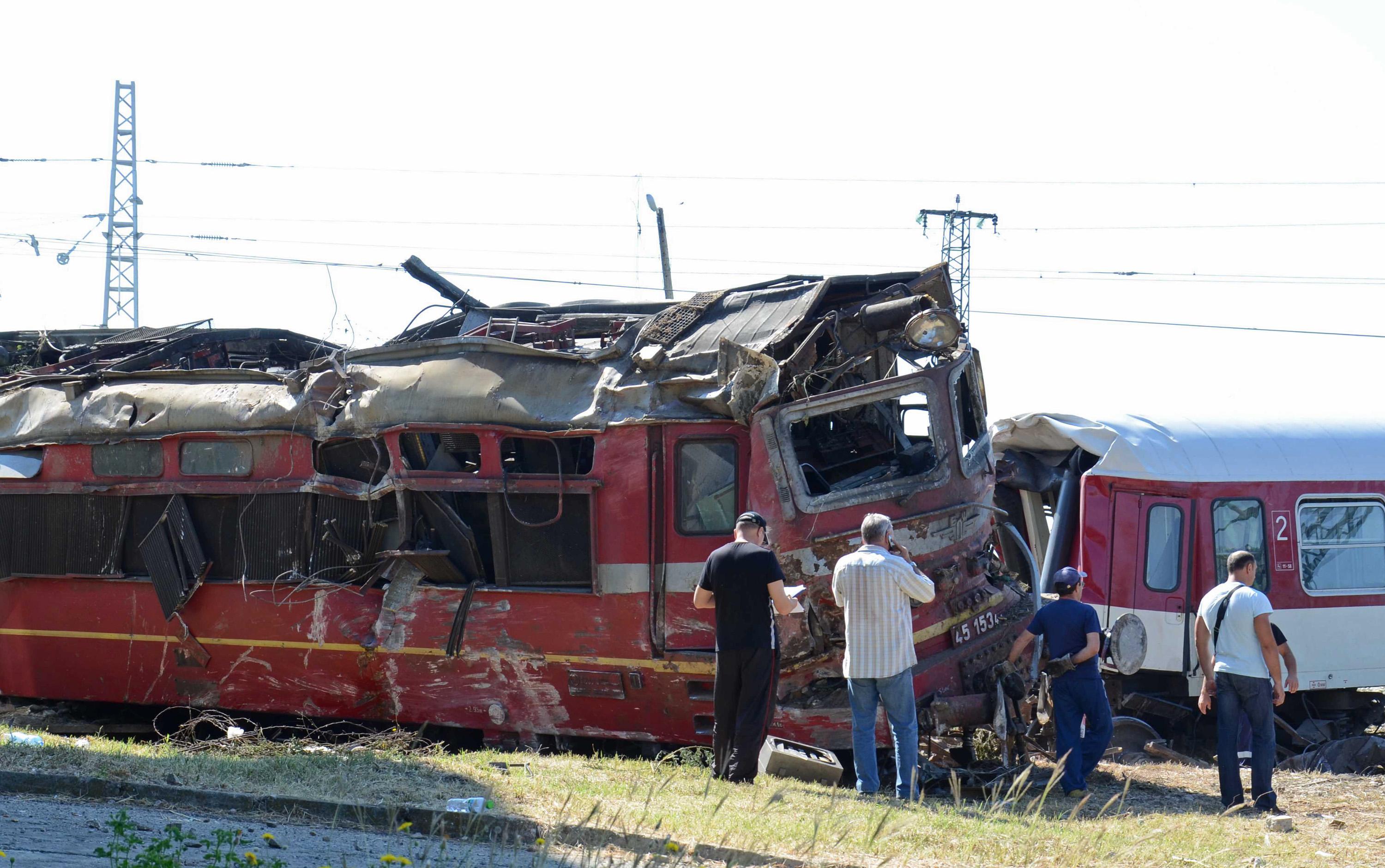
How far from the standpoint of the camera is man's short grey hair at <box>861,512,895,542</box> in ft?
25.2

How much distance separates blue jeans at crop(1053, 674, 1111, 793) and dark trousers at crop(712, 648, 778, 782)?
2.19 m

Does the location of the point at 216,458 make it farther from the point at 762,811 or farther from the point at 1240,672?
the point at 1240,672

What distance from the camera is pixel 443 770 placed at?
740cm

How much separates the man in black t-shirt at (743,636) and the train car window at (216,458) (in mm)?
4443

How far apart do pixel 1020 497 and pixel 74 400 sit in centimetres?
927

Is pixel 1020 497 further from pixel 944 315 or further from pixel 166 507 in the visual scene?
pixel 166 507

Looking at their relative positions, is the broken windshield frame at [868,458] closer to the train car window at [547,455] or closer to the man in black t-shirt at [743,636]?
the man in black t-shirt at [743,636]

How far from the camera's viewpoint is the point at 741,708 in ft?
25.1

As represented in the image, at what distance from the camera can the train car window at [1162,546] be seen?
1204cm

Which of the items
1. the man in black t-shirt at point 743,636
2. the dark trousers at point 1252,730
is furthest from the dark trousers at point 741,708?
the dark trousers at point 1252,730

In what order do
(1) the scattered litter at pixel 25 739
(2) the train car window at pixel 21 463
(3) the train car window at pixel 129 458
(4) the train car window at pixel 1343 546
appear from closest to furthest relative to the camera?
(1) the scattered litter at pixel 25 739 < (3) the train car window at pixel 129 458 < (2) the train car window at pixel 21 463 < (4) the train car window at pixel 1343 546

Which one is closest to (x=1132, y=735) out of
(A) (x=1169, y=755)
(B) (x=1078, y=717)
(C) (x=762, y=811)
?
(A) (x=1169, y=755)

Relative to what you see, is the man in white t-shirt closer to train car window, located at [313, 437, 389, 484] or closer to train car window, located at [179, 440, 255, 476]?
train car window, located at [313, 437, 389, 484]

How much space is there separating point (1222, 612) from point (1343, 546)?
5.22m
